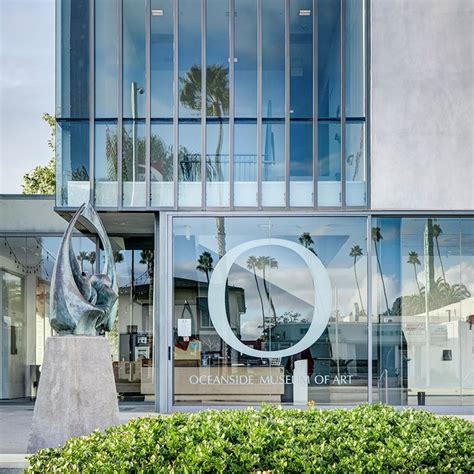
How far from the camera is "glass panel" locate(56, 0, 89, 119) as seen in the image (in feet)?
50.0

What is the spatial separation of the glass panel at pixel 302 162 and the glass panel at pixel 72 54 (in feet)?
13.1

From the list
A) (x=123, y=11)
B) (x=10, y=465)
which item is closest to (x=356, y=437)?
(x=10, y=465)

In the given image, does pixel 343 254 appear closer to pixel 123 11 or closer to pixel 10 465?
pixel 123 11

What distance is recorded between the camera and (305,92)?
50.1 ft

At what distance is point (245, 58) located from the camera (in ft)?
50.4

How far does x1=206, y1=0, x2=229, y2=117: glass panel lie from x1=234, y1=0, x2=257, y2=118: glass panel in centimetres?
19

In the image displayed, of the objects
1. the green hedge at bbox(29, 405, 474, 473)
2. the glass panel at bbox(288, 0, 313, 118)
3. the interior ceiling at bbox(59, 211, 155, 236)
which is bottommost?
the green hedge at bbox(29, 405, 474, 473)

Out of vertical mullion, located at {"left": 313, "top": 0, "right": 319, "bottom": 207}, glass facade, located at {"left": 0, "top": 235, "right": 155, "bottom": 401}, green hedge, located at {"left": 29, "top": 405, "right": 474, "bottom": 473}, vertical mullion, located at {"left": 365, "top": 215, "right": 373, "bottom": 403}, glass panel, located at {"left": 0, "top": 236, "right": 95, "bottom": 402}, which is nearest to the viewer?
green hedge, located at {"left": 29, "top": 405, "right": 474, "bottom": 473}

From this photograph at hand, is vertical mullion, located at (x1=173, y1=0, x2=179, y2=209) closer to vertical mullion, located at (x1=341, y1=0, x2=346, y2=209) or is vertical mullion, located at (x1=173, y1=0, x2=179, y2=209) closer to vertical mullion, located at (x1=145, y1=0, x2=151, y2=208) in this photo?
vertical mullion, located at (x1=145, y1=0, x2=151, y2=208)

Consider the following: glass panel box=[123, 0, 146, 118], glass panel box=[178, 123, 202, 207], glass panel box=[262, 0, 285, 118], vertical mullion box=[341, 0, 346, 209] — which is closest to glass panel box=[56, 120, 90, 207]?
glass panel box=[123, 0, 146, 118]

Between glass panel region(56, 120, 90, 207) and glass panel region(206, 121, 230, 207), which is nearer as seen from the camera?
glass panel region(56, 120, 90, 207)

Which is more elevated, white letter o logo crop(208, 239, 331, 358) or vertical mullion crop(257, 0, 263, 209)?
vertical mullion crop(257, 0, 263, 209)

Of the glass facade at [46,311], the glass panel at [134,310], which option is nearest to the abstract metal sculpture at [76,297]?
the glass facade at [46,311]

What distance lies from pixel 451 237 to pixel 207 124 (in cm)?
515
